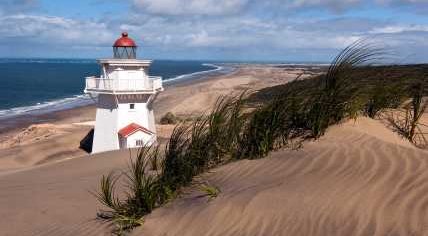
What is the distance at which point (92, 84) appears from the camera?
19062mm

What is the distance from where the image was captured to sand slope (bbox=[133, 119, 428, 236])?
3.94 meters

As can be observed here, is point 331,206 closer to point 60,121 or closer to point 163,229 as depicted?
point 163,229

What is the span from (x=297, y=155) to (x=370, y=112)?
1880mm

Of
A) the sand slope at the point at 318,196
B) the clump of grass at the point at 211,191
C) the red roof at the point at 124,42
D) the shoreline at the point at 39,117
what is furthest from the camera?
the shoreline at the point at 39,117

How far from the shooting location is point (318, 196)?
446 centimetres

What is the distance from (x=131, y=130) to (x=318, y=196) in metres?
14.4

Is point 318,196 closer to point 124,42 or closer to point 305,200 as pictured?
point 305,200

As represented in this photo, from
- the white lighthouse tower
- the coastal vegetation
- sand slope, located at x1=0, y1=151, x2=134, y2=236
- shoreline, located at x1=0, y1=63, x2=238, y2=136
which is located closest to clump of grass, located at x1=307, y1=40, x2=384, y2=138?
the coastal vegetation

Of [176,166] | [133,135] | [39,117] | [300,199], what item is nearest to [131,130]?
[133,135]

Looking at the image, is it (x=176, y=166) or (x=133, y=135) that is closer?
(x=176, y=166)

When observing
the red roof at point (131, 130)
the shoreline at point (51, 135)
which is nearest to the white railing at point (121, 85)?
the red roof at point (131, 130)

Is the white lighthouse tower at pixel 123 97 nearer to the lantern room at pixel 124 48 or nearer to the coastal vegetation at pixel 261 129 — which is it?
the lantern room at pixel 124 48

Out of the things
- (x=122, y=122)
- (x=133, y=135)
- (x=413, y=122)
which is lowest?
(x=133, y=135)

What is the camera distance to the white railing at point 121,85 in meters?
Result: 18.1
